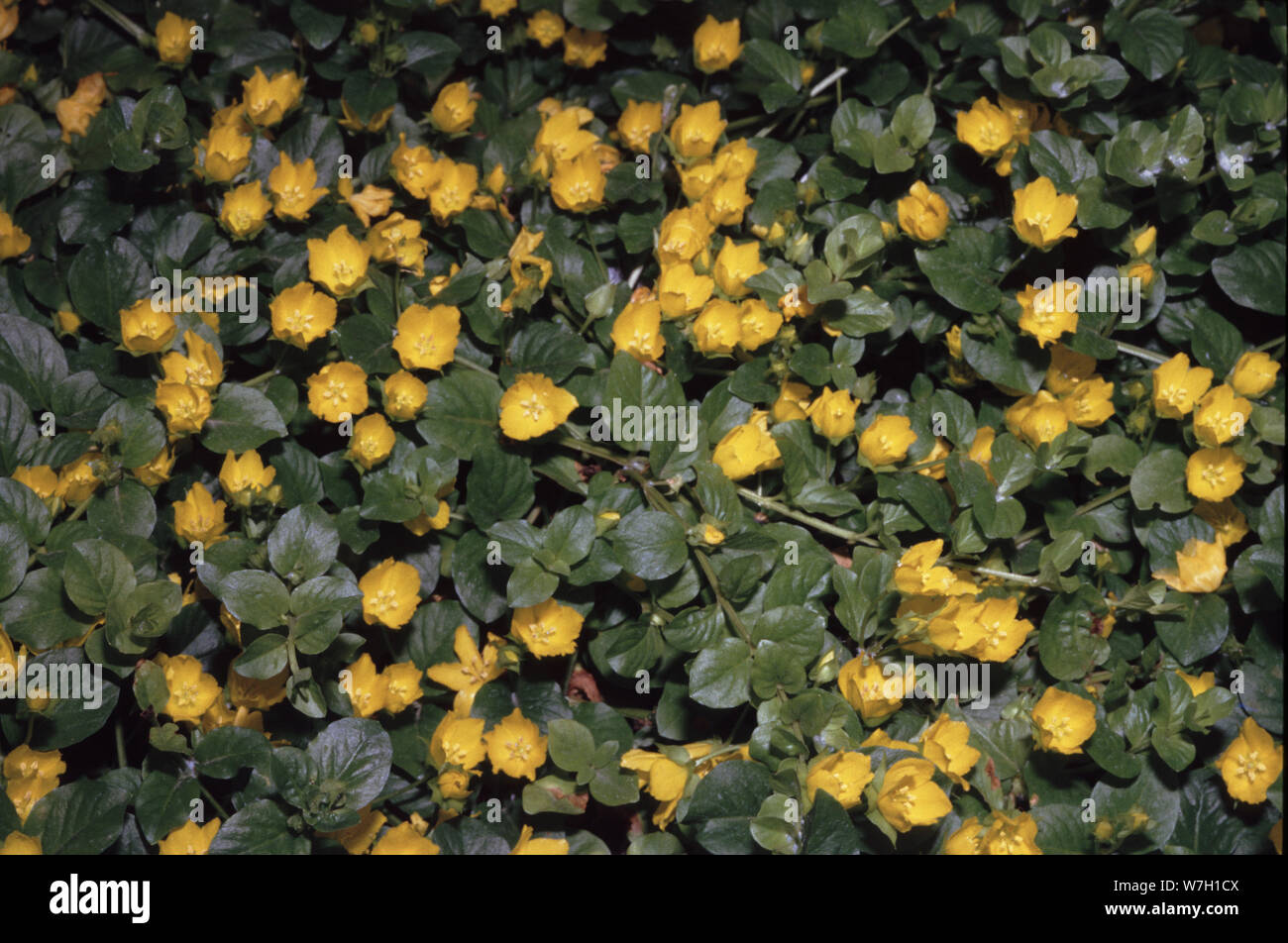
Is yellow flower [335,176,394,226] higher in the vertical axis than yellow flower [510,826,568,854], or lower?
higher

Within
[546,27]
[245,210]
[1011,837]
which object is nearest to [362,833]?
[1011,837]

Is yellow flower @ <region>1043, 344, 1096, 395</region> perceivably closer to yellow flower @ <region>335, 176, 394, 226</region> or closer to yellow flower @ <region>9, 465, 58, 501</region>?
yellow flower @ <region>335, 176, 394, 226</region>

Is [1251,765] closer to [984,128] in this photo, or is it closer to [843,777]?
[843,777]

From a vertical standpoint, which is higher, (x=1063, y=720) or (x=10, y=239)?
(x=10, y=239)

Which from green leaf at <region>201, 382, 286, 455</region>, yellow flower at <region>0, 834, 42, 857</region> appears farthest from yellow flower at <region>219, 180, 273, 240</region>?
yellow flower at <region>0, 834, 42, 857</region>

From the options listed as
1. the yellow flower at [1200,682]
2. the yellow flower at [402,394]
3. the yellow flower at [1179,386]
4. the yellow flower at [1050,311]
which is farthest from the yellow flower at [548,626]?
the yellow flower at [1179,386]

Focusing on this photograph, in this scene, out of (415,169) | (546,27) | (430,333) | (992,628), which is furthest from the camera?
(546,27)
